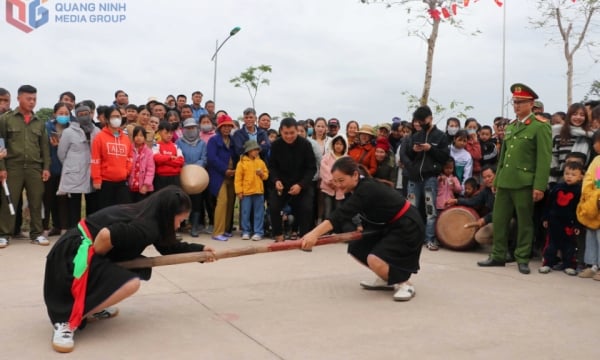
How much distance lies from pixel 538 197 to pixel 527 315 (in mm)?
1950

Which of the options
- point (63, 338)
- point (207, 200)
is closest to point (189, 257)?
point (63, 338)

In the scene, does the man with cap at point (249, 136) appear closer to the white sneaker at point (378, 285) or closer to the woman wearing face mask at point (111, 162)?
the woman wearing face mask at point (111, 162)

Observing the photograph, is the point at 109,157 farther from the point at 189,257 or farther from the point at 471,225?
the point at 471,225

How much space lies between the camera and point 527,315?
4227mm

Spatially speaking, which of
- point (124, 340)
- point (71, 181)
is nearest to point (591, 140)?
point (124, 340)

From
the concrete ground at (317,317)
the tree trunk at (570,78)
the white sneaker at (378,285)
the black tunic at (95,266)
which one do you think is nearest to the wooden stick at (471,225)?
the concrete ground at (317,317)

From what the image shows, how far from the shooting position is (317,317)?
413 cm

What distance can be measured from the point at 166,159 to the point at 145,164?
0.31 m

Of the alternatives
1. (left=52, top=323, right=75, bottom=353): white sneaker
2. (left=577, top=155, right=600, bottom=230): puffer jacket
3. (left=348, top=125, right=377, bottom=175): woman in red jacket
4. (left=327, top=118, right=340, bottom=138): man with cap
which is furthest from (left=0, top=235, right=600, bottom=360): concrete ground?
(left=327, top=118, right=340, bottom=138): man with cap

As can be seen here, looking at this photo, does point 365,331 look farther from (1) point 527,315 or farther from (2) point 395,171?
(2) point 395,171

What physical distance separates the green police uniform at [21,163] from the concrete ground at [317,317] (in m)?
1.17

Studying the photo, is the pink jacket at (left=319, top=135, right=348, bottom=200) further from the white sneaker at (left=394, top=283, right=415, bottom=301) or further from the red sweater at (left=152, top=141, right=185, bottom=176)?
the white sneaker at (left=394, top=283, right=415, bottom=301)

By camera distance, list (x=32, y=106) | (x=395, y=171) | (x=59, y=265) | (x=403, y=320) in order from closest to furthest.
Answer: (x=59, y=265), (x=403, y=320), (x=32, y=106), (x=395, y=171)

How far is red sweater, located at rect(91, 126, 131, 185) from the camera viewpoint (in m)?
6.97
